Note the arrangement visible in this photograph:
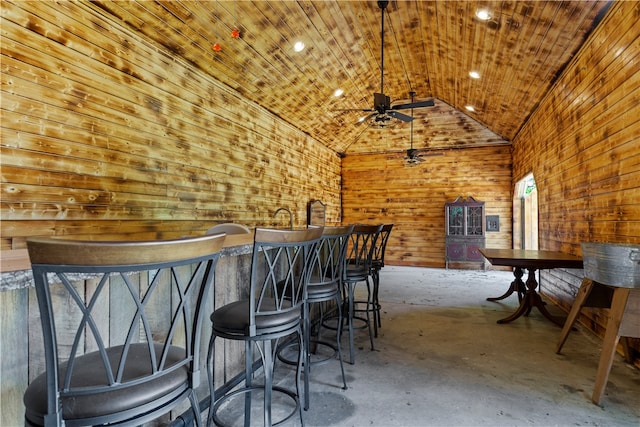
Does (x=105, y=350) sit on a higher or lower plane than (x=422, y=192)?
lower

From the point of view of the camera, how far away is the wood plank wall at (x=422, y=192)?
28.2ft

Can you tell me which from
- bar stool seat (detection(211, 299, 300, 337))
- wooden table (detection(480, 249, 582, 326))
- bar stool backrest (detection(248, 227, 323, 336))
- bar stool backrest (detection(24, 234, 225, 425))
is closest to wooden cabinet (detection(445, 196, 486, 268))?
wooden table (detection(480, 249, 582, 326))

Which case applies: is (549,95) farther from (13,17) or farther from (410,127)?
(13,17)

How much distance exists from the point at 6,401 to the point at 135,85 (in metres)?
3.26

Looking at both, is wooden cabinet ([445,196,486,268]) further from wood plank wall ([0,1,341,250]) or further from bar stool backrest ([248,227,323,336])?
bar stool backrest ([248,227,323,336])

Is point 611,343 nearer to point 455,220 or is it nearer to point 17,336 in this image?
point 17,336

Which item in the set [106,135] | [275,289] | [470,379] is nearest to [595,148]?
[470,379]

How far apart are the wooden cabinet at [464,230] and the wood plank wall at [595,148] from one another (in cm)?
288

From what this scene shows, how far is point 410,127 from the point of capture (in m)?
8.90

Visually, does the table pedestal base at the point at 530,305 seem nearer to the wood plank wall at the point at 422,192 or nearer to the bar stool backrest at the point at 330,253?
the bar stool backrest at the point at 330,253

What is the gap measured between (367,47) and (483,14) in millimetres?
2132

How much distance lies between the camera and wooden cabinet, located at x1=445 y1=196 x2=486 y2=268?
8.31 meters

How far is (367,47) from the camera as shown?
567cm

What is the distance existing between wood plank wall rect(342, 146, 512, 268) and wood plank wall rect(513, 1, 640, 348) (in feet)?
10.8
